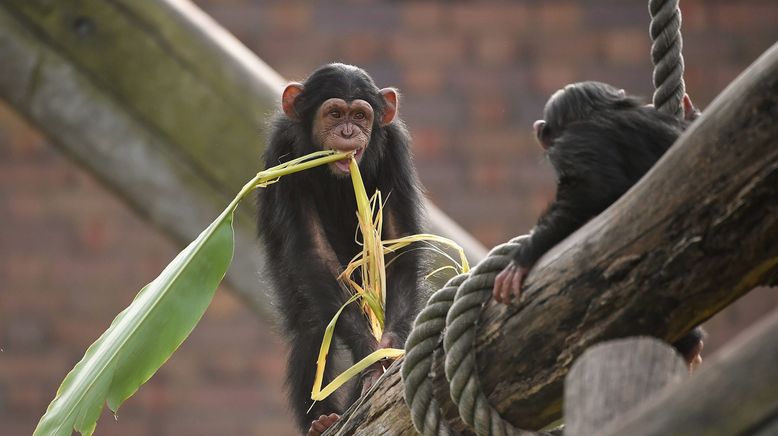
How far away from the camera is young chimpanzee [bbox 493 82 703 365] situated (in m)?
1.95

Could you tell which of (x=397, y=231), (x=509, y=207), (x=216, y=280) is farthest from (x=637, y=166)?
(x=509, y=207)

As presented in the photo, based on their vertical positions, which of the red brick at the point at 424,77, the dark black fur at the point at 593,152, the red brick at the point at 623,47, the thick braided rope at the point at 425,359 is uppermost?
the red brick at the point at 623,47

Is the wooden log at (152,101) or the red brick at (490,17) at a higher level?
the red brick at (490,17)

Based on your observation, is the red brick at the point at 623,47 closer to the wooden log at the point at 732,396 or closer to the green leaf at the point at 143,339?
the green leaf at the point at 143,339

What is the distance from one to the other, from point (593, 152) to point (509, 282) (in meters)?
0.28

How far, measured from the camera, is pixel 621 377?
1.64 meters

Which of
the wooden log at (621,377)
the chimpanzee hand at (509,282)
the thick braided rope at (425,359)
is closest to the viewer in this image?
the wooden log at (621,377)

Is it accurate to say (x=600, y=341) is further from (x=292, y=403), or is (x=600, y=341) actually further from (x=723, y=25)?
(x=723, y=25)

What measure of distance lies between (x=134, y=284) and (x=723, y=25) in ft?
13.6

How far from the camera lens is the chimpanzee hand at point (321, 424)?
9.16ft

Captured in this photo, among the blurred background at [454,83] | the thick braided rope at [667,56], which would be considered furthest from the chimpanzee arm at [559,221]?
the blurred background at [454,83]

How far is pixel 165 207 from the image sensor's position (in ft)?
14.1

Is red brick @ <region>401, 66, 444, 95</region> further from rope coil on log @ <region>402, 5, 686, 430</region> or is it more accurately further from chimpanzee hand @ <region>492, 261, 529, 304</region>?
chimpanzee hand @ <region>492, 261, 529, 304</region>

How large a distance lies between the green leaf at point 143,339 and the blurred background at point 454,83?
484cm
